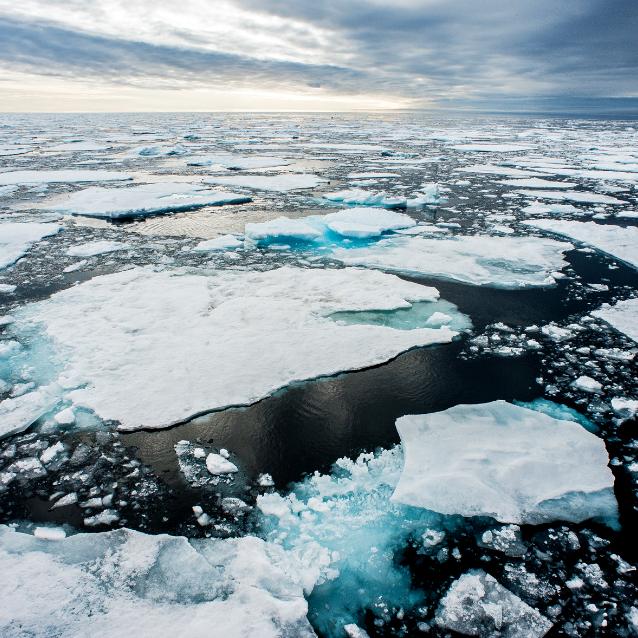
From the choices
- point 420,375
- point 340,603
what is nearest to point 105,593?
point 340,603

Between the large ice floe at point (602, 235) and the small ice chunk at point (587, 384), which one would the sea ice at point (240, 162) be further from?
the small ice chunk at point (587, 384)

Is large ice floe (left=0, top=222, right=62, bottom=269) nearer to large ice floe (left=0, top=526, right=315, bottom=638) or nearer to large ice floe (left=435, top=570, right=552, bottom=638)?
large ice floe (left=0, top=526, right=315, bottom=638)

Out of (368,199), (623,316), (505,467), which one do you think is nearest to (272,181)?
(368,199)

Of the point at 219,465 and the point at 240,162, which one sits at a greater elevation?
the point at 240,162

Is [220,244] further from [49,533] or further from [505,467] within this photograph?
[505,467]

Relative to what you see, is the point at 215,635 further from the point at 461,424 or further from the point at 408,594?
the point at 461,424

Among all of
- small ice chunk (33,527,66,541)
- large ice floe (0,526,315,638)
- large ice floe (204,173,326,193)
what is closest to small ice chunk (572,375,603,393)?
large ice floe (0,526,315,638)
